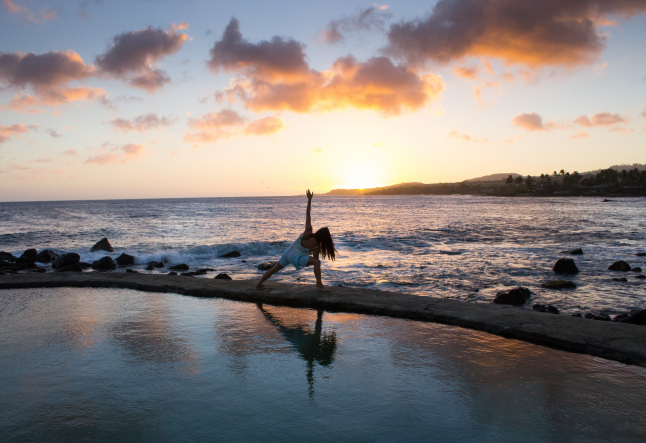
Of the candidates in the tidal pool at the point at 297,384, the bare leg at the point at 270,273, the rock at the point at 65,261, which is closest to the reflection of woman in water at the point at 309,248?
the bare leg at the point at 270,273

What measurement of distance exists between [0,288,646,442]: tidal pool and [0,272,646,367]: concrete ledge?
0.24m

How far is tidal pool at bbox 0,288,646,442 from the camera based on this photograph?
9.79ft

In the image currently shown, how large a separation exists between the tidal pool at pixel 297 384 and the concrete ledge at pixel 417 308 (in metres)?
0.24

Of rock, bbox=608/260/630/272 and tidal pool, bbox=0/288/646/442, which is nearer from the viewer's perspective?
tidal pool, bbox=0/288/646/442

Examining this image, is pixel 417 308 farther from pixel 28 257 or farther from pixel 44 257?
pixel 28 257

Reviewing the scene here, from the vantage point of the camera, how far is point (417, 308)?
19.8 feet

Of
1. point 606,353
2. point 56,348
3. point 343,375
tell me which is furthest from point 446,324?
point 56,348

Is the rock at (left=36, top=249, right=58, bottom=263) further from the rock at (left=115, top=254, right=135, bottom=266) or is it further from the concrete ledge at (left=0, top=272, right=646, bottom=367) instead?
the concrete ledge at (left=0, top=272, right=646, bottom=367)

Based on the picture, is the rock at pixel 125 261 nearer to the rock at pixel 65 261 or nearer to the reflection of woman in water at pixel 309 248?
the rock at pixel 65 261

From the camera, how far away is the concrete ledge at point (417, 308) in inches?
184

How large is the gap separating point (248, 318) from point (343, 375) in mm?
2450

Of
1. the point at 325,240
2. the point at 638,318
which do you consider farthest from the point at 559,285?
the point at 325,240

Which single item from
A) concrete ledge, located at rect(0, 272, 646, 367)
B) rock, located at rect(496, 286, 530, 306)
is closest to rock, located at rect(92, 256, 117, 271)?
concrete ledge, located at rect(0, 272, 646, 367)

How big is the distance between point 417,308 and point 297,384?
2.93 m
